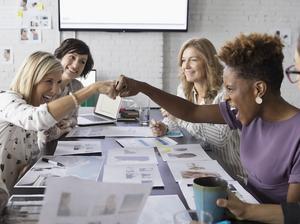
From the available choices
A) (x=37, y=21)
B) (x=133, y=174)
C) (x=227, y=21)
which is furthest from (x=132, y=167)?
(x=227, y=21)

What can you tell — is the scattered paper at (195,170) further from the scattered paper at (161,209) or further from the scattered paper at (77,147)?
the scattered paper at (77,147)

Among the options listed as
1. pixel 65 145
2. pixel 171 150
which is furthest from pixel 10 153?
pixel 171 150

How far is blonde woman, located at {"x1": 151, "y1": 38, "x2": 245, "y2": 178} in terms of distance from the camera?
1997mm

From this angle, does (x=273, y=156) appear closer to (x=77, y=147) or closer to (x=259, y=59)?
(x=259, y=59)

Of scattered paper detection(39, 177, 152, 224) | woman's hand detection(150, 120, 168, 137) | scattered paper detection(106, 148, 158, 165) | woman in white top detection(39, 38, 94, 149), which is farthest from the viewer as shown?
woman in white top detection(39, 38, 94, 149)

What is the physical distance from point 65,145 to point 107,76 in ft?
8.76

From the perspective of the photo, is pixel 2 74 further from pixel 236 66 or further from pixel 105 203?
pixel 105 203

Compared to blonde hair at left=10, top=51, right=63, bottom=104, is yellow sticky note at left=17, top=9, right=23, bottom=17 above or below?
above

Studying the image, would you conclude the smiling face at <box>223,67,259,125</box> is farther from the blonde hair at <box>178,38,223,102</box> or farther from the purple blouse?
the blonde hair at <box>178,38,223,102</box>

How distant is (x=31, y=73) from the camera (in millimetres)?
1776

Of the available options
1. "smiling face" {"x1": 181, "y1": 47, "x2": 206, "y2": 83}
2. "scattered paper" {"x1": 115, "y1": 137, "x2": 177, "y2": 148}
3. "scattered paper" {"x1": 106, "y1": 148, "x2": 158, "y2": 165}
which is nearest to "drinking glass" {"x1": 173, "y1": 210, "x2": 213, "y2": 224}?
"scattered paper" {"x1": 106, "y1": 148, "x2": 158, "y2": 165}

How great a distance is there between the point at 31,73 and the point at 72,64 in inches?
39.9

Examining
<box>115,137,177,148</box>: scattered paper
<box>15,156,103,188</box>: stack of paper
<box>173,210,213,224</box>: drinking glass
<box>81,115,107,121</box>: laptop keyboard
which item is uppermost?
<box>173,210,213,224</box>: drinking glass

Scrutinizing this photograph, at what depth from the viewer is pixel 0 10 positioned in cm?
430
